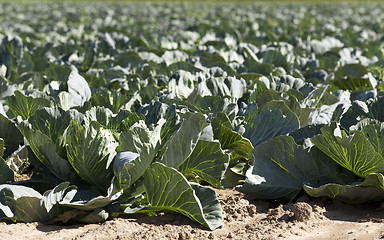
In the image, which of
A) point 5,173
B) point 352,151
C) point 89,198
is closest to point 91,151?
point 89,198

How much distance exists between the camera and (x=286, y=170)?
2.92 metres

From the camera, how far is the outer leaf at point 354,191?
2688mm

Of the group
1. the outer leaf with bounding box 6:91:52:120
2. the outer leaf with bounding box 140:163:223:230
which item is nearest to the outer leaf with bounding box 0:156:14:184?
the outer leaf with bounding box 6:91:52:120

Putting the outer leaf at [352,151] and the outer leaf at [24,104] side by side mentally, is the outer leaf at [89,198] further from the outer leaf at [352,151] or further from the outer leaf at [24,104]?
the outer leaf at [352,151]

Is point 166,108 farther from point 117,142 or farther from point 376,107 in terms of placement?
point 376,107

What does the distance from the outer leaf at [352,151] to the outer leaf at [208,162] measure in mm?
503

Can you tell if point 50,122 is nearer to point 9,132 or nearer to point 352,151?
point 9,132

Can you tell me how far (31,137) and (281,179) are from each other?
4.44 feet

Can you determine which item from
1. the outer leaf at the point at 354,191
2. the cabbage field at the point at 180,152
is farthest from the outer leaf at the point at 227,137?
the outer leaf at the point at 354,191

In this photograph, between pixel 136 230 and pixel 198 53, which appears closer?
pixel 136 230

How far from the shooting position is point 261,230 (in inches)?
99.3

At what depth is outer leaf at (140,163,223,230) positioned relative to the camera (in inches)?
99.8

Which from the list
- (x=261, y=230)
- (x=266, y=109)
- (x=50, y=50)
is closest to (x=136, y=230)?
(x=261, y=230)

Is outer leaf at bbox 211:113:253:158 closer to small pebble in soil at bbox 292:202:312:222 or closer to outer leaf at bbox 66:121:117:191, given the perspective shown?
small pebble in soil at bbox 292:202:312:222
